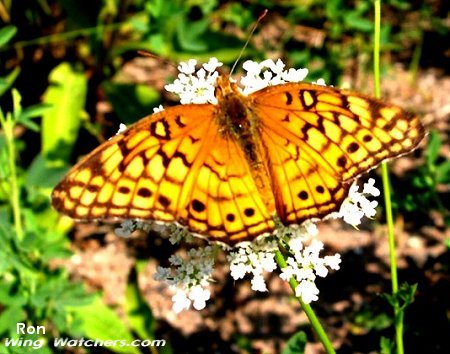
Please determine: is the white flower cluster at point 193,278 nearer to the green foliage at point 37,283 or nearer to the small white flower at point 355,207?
the small white flower at point 355,207

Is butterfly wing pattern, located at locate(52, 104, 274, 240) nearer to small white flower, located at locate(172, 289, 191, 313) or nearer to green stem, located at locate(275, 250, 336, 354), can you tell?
green stem, located at locate(275, 250, 336, 354)

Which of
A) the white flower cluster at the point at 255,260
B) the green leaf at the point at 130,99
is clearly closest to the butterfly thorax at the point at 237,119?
the white flower cluster at the point at 255,260

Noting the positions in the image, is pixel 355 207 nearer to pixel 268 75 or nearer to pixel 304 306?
pixel 304 306

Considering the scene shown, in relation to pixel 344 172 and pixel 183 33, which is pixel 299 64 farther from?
pixel 344 172

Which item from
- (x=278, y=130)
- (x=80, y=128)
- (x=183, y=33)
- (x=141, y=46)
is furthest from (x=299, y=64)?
(x=278, y=130)

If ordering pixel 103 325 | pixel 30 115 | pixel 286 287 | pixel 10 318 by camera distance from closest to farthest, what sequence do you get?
pixel 10 318 → pixel 30 115 → pixel 103 325 → pixel 286 287

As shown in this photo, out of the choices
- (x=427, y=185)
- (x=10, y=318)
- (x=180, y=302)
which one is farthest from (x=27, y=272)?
(x=427, y=185)

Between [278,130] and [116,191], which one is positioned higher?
[278,130]
